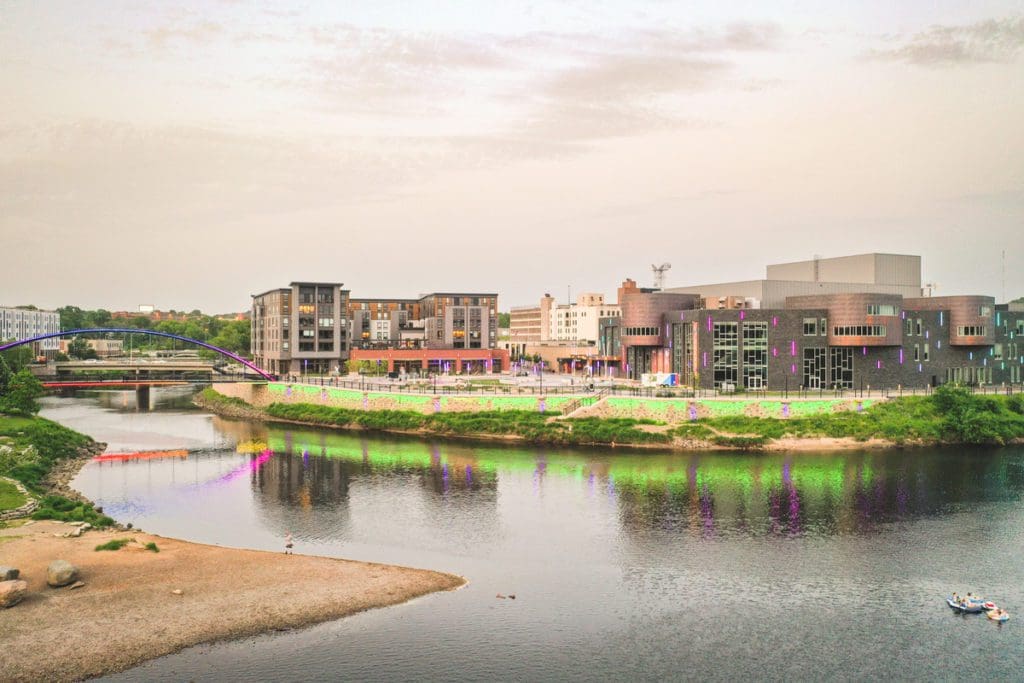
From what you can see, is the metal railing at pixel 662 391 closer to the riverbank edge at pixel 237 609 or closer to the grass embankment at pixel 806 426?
the grass embankment at pixel 806 426

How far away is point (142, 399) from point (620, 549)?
89.2 meters

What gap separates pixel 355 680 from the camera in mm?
24062

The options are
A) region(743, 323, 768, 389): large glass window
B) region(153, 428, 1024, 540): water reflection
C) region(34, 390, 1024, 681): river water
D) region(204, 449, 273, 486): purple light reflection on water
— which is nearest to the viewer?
region(34, 390, 1024, 681): river water

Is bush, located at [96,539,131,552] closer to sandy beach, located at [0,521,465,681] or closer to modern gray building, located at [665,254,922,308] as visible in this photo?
sandy beach, located at [0,521,465,681]

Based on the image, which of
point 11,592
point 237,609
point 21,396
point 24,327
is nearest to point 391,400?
point 21,396

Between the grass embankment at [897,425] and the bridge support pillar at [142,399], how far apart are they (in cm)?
7138

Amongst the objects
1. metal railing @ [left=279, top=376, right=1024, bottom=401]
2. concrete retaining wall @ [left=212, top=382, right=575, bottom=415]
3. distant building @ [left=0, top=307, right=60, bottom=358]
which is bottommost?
concrete retaining wall @ [left=212, top=382, right=575, bottom=415]

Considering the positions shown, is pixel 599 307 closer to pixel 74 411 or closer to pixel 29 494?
pixel 74 411

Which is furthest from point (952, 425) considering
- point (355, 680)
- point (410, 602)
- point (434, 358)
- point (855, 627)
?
point (434, 358)

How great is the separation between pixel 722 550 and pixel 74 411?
86.2m

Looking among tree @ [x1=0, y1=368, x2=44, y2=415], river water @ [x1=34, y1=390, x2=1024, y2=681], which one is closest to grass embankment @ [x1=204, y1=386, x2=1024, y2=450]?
river water @ [x1=34, y1=390, x2=1024, y2=681]

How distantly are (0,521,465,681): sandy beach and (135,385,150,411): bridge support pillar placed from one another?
6996cm

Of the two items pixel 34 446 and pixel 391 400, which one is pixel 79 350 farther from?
pixel 34 446

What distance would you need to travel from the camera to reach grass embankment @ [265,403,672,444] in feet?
222
